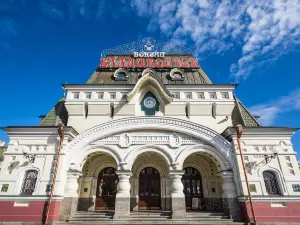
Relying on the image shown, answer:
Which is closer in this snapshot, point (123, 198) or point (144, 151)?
point (123, 198)

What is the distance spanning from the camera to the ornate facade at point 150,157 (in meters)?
10.5

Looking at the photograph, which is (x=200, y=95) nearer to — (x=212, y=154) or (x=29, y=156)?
(x=212, y=154)

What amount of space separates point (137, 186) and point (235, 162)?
22.5 ft

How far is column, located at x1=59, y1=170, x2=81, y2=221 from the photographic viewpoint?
34.3 feet

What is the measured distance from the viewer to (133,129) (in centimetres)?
1241


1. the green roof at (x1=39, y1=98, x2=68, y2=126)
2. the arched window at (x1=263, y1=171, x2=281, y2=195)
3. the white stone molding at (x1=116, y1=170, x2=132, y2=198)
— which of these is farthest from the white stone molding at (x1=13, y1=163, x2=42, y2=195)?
the arched window at (x1=263, y1=171, x2=281, y2=195)

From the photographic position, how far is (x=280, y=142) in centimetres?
1175

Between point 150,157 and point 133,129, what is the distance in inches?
111

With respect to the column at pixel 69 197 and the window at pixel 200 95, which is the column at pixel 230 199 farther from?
the column at pixel 69 197

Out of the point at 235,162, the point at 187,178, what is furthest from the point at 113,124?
the point at 235,162

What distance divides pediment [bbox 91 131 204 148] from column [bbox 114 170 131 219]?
6.08 feet

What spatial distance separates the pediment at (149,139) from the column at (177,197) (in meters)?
1.85

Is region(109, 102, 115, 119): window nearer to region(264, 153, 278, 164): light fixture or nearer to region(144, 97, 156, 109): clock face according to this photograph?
region(144, 97, 156, 109): clock face

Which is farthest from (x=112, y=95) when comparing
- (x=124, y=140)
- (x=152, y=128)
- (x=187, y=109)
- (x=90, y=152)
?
(x=187, y=109)
